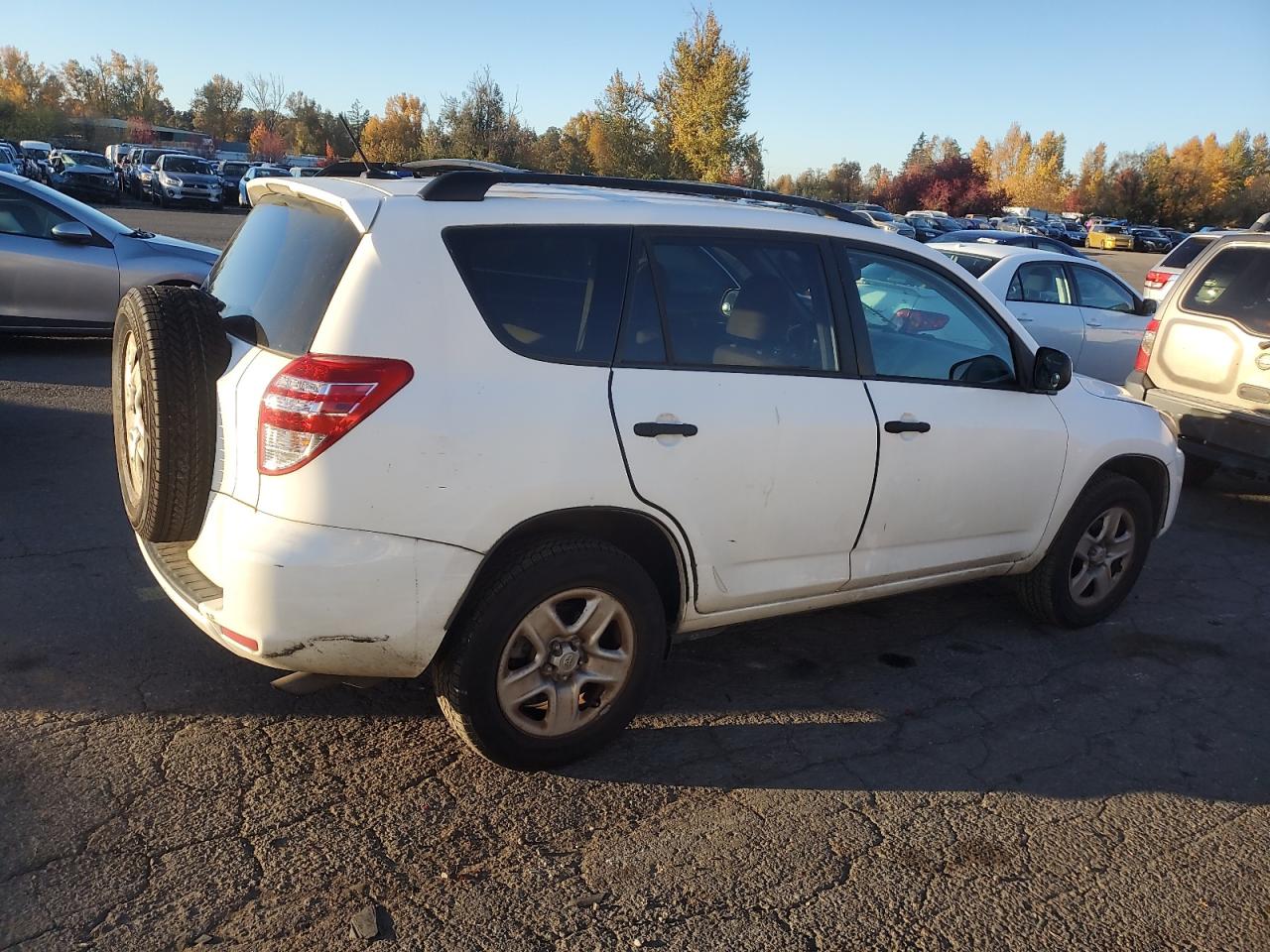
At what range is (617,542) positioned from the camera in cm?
352

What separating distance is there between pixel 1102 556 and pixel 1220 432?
104 inches

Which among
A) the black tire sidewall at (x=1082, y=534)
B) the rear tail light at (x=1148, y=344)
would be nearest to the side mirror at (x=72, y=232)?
the black tire sidewall at (x=1082, y=534)

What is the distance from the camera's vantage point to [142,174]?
3928cm

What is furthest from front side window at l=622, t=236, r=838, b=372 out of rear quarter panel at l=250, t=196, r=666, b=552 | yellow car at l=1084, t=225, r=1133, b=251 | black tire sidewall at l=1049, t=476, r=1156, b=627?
yellow car at l=1084, t=225, r=1133, b=251

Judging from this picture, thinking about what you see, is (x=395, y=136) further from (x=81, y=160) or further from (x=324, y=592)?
(x=324, y=592)

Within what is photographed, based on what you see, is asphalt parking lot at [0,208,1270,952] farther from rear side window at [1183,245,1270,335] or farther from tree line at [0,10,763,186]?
tree line at [0,10,763,186]

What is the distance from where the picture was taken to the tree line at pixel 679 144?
1368 inches

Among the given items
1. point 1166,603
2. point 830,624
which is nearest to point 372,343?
point 830,624

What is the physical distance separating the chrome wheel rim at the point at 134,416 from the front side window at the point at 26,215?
6.84 m

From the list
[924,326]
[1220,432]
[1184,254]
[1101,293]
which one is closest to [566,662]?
[924,326]

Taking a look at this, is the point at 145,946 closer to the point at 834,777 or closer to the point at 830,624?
the point at 834,777

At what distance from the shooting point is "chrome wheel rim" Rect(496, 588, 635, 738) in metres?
3.26

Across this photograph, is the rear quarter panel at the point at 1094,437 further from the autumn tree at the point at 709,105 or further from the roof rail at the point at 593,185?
Answer: the autumn tree at the point at 709,105

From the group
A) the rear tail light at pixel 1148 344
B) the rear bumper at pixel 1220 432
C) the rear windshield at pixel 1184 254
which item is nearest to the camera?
the rear bumper at pixel 1220 432
